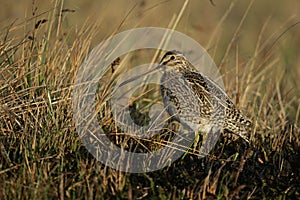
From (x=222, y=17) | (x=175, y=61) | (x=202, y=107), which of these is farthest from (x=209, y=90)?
(x=222, y=17)

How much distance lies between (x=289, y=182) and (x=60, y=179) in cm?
163

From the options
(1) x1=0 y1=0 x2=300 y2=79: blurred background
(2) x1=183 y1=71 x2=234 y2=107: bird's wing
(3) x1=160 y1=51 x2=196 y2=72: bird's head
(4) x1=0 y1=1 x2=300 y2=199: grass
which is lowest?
(4) x1=0 y1=1 x2=300 y2=199: grass

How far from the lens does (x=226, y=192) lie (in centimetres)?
436

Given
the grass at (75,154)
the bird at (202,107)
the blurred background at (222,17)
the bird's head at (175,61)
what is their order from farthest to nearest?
the blurred background at (222,17) → the bird's head at (175,61) → the bird at (202,107) → the grass at (75,154)

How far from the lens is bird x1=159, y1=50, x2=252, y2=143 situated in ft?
18.6

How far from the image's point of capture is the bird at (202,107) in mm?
5680

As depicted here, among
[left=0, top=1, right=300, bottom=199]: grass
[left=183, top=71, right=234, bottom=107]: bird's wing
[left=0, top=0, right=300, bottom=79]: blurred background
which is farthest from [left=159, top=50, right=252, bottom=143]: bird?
[left=0, top=0, right=300, bottom=79]: blurred background

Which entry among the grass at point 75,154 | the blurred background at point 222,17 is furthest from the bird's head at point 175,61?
the blurred background at point 222,17

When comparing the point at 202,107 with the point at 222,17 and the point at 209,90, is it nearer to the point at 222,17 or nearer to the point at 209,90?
the point at 209,90

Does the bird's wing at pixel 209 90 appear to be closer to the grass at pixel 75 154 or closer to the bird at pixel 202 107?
the bird at pixel 202 107

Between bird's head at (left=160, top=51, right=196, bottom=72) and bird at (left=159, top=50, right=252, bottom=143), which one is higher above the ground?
bird's head at (left=160, top=51, right=196, bottom=72)

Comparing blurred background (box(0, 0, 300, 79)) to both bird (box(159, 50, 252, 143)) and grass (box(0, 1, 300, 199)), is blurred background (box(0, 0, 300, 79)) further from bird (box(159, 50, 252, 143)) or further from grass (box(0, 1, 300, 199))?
grass (box(0, 1, 300, 199))

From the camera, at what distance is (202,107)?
5762 mm

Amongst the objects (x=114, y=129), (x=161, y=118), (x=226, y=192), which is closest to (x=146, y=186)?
(x=226, y=192)
